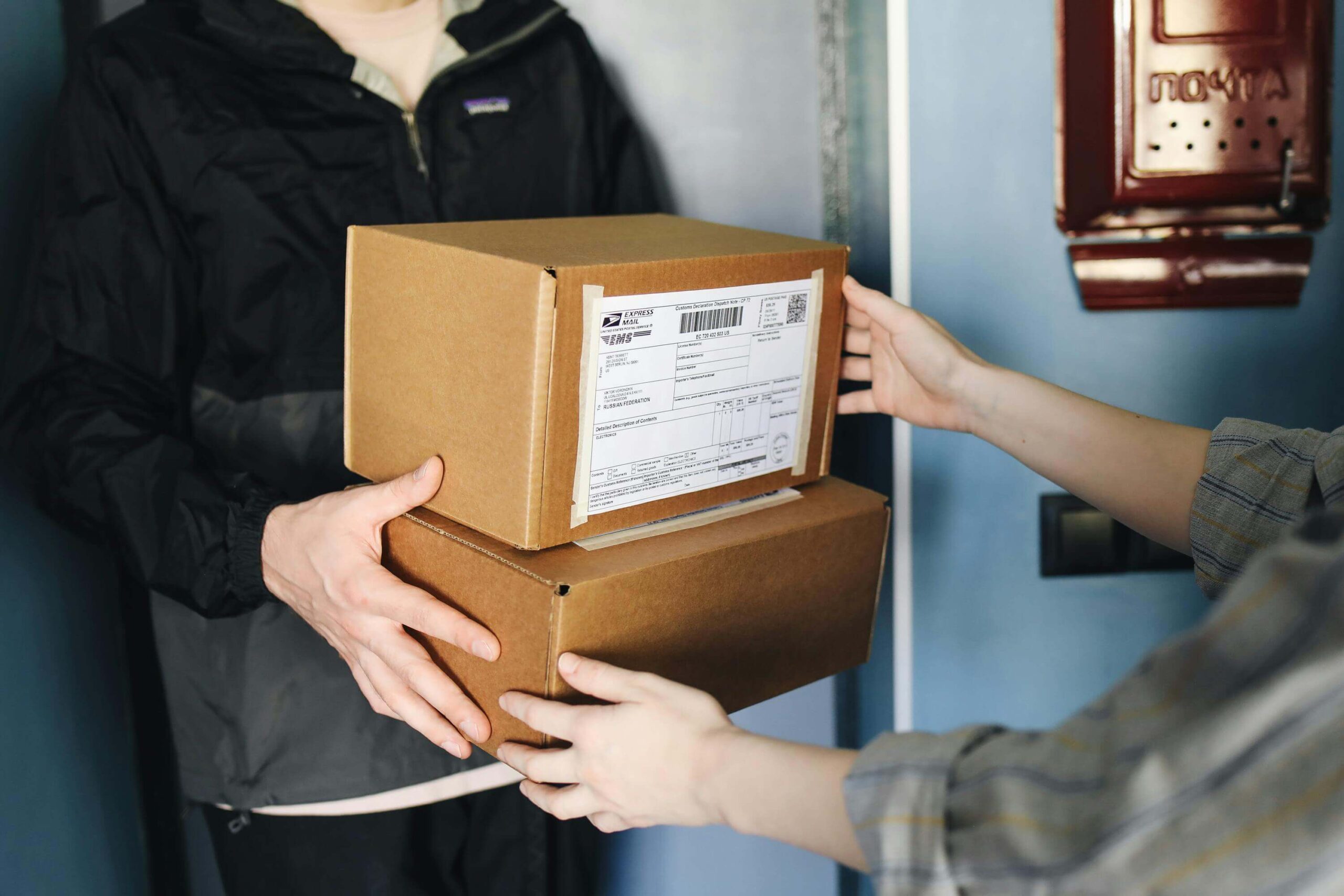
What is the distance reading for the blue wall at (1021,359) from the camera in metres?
1.12

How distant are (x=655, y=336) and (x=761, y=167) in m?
0.84

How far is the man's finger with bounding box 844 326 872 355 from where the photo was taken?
3.39ft

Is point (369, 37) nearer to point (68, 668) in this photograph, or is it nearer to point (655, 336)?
point (655, 336)

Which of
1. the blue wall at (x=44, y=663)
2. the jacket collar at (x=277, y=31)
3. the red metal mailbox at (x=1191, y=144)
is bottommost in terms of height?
the blue wall at (x=44, y=663)

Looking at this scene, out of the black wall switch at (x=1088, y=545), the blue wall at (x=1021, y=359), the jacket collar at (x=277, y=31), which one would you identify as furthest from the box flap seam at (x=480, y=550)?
the black wall switch at (x=1088, y=545)

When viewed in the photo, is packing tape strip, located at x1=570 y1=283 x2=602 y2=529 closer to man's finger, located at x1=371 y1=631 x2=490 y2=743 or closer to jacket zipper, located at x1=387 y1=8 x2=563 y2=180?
man's finger, located at x1=371 y1=631 x2=490 y2=743

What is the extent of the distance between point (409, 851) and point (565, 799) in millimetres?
496

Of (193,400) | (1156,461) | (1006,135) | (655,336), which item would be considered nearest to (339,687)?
(193,400)

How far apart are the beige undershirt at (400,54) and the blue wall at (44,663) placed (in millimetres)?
187

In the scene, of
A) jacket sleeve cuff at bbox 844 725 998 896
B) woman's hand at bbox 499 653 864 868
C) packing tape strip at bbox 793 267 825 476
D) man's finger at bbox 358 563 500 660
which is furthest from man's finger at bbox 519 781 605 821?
packing tape strip at bbox 793 267 825 476

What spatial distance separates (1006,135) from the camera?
113 centimetres

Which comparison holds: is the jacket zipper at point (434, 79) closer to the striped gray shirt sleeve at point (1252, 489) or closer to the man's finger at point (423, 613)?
the man's finger at point (423, 613)

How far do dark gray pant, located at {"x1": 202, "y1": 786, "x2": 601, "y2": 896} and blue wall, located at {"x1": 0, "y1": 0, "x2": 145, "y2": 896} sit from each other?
0.51 feet

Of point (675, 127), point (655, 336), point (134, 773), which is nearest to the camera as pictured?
point (655, 336)
